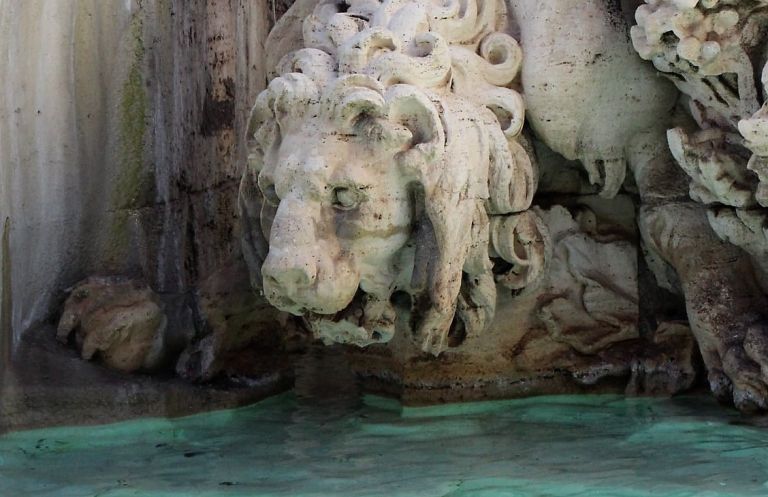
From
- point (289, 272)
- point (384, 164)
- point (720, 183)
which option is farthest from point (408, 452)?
point (720, 183)

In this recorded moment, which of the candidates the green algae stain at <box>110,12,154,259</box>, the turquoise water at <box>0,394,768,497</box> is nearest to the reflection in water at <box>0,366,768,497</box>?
the turquoise water at <box>0,394,768,497</box>

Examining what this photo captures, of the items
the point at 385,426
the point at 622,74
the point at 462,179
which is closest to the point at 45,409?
the point at 385,426

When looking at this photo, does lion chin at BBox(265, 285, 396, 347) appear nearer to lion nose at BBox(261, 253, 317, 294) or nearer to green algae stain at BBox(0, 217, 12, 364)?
lion nose at BBox(261, 253, 317, 294)

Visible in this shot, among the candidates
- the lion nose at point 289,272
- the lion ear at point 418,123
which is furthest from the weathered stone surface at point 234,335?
the lion ear at point 418,123

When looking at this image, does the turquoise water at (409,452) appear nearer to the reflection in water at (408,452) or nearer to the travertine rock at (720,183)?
the reflection in water at (408,452)

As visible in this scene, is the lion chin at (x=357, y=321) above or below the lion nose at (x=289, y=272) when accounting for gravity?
below

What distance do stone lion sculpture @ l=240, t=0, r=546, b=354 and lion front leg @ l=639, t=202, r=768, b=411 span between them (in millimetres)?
444

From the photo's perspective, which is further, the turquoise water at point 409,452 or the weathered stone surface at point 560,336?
the weathered stone surface at point 560,336

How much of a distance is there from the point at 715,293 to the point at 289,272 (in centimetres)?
123

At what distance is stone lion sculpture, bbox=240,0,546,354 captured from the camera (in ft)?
11.1

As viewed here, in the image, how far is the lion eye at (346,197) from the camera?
3416 millimetres

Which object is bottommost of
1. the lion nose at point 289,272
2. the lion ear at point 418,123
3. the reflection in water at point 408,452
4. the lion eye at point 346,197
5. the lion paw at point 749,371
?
the reflection in water at point 408,452

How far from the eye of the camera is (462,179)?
11.6ft

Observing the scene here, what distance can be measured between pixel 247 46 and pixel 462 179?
1.18 m
